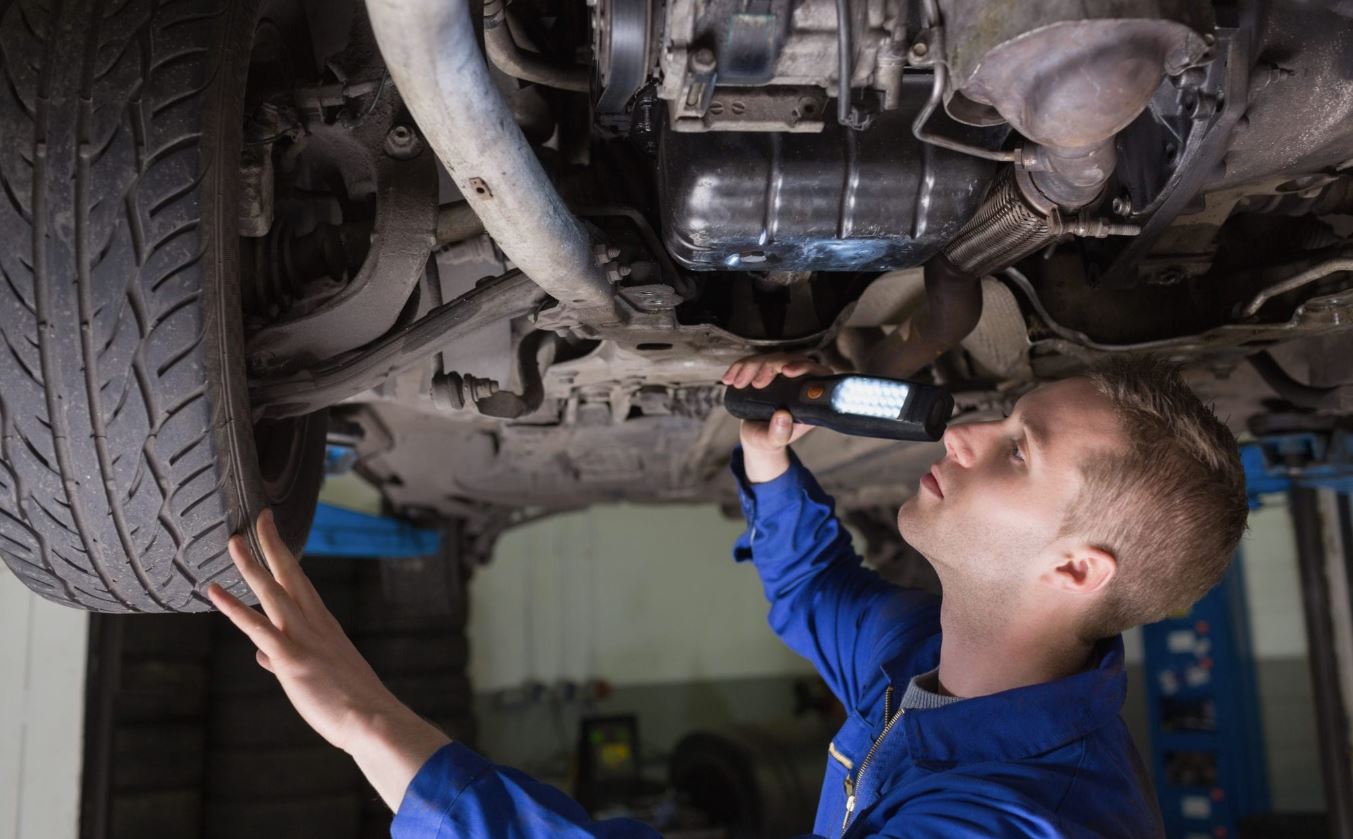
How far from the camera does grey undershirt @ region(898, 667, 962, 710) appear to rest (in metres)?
1.37

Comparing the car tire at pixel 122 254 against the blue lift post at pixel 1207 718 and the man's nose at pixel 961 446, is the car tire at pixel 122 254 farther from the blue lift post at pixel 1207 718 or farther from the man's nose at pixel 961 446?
the blue lift post at pixel 1207 718

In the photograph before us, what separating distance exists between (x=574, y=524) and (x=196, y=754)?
2.66 meters

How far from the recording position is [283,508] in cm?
149

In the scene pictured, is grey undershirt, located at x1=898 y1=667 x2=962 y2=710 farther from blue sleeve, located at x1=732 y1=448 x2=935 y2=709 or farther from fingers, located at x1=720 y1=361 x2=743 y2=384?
fingers, located at x1=720 y1=361 x2=743 y2=384


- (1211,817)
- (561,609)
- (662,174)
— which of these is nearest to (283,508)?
(662,174)

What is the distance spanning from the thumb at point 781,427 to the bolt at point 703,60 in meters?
0.62

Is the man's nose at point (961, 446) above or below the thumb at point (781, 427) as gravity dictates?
below

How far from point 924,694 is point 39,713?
2.49m

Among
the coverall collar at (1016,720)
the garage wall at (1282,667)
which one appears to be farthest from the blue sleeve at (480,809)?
the garage wall at (1282,667)

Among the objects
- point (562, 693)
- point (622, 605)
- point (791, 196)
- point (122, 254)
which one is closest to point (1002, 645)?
point (791, 196)

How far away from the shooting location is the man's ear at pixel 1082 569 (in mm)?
1245

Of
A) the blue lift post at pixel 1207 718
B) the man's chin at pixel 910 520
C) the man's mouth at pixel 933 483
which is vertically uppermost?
the man's mouth at pixel 933 483

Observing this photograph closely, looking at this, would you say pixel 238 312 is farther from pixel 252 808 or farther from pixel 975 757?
pixel 252 808

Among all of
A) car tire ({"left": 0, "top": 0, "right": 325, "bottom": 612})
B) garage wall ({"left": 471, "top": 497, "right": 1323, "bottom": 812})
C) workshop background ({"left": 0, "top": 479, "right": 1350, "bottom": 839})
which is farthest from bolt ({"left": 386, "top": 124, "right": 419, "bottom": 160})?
garage wall ({"left": 471, "top": 497, "right": 1323, "bottom": 812})
